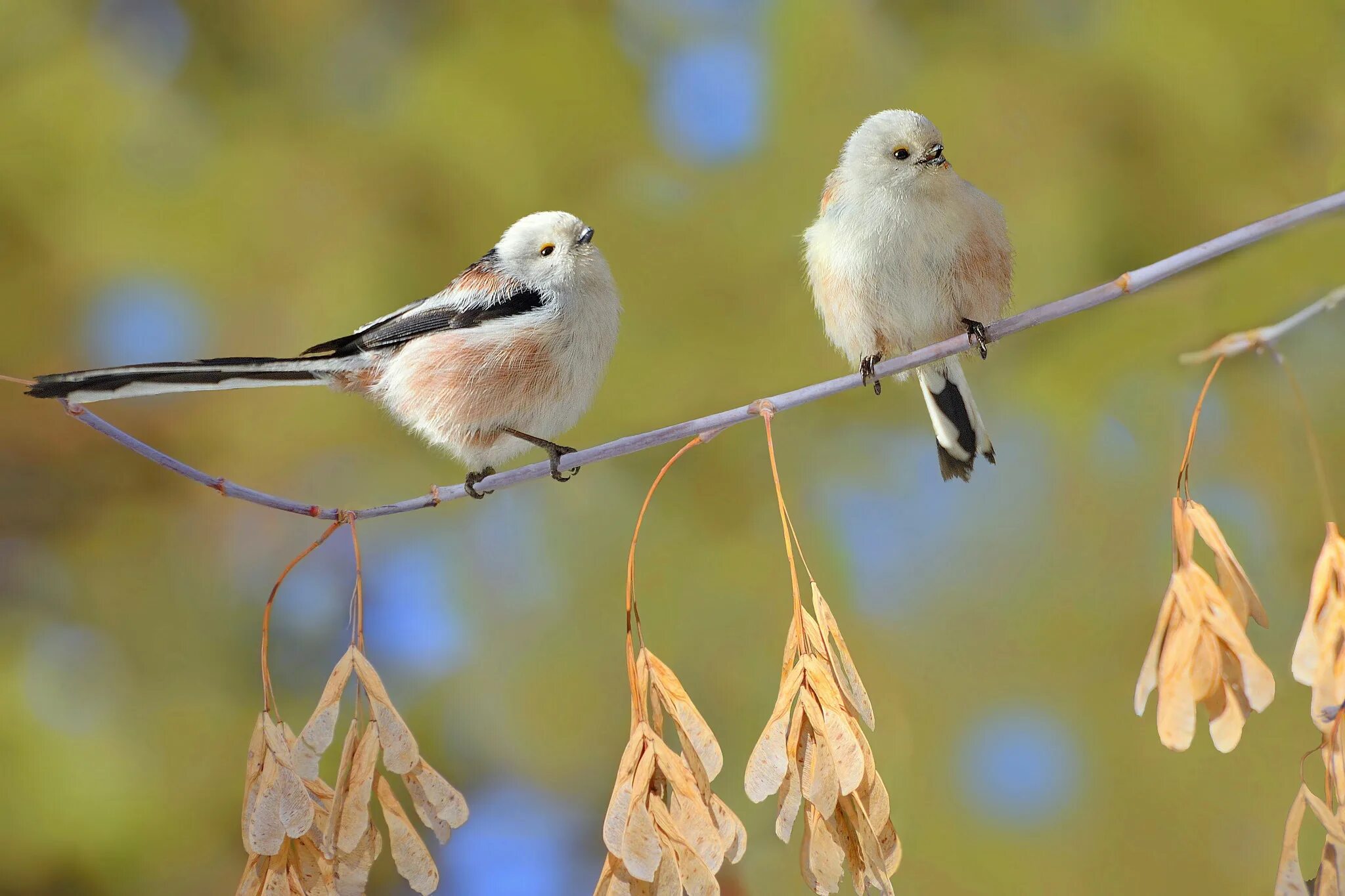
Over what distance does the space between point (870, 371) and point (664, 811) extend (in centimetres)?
34

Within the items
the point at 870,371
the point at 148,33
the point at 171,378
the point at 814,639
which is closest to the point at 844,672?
the point at 814,639

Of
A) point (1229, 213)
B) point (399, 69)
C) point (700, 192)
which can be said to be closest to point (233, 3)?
point (399, 69)

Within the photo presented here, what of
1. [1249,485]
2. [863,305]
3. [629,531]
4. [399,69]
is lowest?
[1249,485]

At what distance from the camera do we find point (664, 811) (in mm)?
535

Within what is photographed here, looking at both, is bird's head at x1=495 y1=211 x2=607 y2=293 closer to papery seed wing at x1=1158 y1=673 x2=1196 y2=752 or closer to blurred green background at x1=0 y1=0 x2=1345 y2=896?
blurred green background at x1=0 y1=0 x2=1345 y2=896

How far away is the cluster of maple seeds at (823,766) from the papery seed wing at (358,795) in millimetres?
228

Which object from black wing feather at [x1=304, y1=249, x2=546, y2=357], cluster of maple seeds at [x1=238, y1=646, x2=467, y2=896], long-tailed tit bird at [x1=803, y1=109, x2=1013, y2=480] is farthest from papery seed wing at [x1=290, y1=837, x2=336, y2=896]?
long-tailed tit bird at [x1=803, y1=109, x2=1013, y2=480]

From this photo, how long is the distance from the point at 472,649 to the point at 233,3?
32.8 inches

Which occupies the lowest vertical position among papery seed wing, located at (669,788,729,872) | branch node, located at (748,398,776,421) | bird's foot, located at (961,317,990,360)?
papery seed wing, located at (669,788,729,872)

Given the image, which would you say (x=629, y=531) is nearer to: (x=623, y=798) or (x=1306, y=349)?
(x=623, y=798)

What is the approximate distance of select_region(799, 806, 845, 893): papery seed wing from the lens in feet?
1.73

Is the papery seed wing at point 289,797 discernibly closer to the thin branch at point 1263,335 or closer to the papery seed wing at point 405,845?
the papery seed wing at point 405,845

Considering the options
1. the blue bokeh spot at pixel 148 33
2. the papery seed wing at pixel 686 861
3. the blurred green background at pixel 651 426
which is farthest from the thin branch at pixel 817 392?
the blue bokeh spot at pixel 148 33

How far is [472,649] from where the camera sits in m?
1.17
